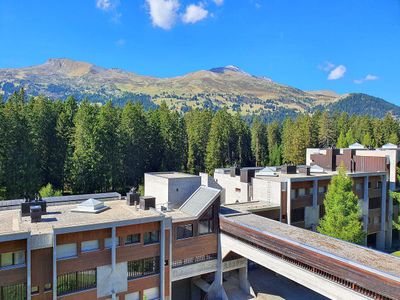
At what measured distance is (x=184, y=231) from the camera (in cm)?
2469

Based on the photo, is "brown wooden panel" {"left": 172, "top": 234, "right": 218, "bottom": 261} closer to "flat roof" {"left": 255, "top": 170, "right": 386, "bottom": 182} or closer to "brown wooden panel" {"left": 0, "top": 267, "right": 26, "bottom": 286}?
"brown wooden panel" {"left": 0, "top": 267, "right": 26, "bottom": 286}

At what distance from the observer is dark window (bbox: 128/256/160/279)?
21.8 meters

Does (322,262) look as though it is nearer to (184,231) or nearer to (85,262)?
(184,231)

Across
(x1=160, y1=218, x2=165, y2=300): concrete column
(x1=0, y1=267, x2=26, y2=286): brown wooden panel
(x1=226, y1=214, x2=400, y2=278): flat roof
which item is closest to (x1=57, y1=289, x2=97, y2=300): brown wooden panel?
(x1=0, y1=267, x2=26, y2=286): brown wooden panel

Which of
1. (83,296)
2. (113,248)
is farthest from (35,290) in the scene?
(113,248)

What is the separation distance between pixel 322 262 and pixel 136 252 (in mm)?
11562

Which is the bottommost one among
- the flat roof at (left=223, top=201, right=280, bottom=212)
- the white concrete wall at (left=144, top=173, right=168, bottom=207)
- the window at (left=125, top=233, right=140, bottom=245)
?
the window at (left=125, top=233, right=140, bottom=245)

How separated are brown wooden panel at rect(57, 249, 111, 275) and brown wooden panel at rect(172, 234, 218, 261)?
528 cm

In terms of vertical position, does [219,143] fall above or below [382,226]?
above

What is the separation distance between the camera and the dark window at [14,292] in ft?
58.8

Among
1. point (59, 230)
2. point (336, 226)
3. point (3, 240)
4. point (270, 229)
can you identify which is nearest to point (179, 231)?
point (270, 229)

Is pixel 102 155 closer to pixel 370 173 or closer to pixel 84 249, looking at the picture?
pixel 84 249

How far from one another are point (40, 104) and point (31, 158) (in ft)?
40.2

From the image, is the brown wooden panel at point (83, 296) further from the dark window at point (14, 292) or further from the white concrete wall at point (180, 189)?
the white concrete wall at point (180, 189)
